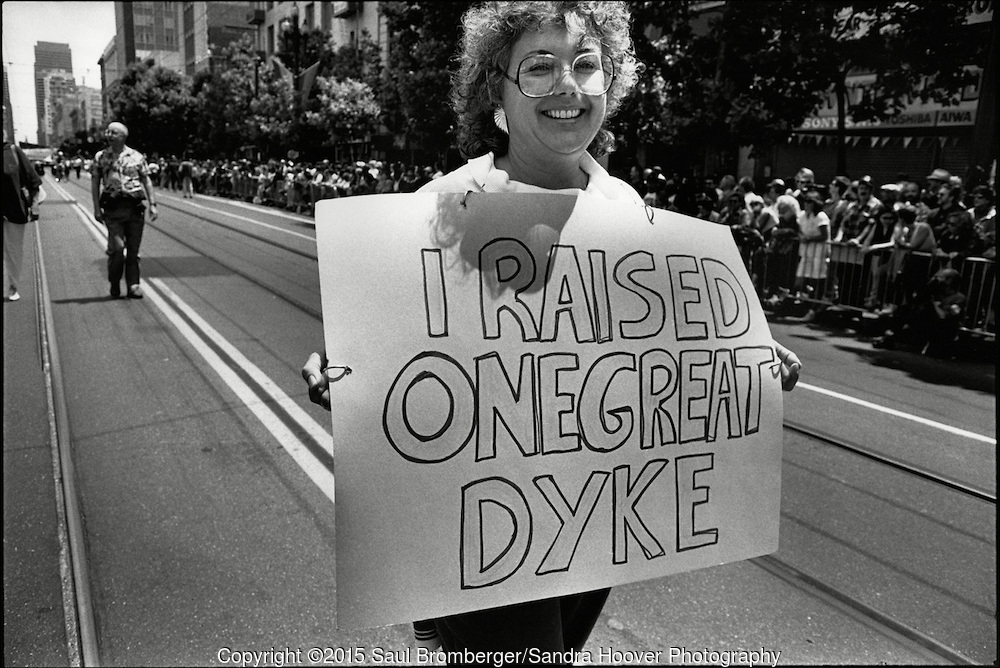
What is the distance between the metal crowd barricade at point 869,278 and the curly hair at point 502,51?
7.65m

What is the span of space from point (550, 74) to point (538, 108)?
77mm

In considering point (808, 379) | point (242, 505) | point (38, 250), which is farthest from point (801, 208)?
point (38, 250)

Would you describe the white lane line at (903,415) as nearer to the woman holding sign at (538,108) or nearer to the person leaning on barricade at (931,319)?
the person leaning on barricade at (931,319)

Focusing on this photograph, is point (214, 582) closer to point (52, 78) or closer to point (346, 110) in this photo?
point (346, 110)

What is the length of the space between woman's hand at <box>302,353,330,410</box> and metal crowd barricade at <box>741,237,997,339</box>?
8.28 m

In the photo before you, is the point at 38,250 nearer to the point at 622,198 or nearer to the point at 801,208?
the point at 801,208

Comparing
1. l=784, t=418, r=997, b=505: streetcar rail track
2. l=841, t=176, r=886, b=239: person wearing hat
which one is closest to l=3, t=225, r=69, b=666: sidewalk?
l=784, t=418, r=997, b=505: streetcar rail track

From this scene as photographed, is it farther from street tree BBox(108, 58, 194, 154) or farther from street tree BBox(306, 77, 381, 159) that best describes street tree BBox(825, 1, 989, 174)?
street tree BBox(108, 58, 194, 154)

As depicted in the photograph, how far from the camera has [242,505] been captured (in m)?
3.87

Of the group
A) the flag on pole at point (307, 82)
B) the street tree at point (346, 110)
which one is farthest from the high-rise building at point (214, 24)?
the street tree at point (346, 110)

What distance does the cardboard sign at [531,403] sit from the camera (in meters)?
1.66

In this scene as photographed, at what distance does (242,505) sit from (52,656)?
119cm

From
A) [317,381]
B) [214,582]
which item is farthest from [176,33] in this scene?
[317,381]

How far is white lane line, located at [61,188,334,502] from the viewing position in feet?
14.3
